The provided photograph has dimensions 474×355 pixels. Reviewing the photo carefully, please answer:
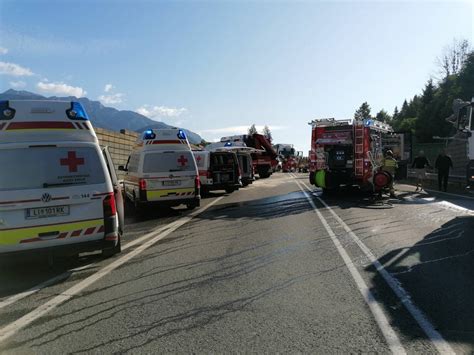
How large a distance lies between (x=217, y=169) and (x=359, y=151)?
627 cm

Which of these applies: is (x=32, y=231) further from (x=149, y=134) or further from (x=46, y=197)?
(x=149, y=134)

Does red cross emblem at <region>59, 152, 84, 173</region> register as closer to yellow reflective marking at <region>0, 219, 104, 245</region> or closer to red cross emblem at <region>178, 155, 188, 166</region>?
yellow reflective marking at <region>0, 219, 104, 245</region>

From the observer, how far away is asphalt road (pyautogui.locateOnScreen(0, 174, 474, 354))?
424cm

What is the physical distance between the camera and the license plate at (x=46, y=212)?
6488 millimetres

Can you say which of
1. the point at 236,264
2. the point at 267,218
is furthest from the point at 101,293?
the point at 267,218

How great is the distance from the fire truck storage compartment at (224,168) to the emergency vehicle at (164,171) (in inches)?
248

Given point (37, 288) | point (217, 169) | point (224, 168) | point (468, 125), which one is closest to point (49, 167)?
point (37, 288)

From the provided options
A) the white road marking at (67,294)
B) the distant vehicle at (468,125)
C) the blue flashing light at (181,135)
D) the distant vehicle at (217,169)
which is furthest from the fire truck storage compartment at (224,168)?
the white road marking at (67,294)

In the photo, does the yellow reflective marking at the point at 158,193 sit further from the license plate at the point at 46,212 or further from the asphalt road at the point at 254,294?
the license plate at the point at 46,212

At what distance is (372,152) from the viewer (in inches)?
705

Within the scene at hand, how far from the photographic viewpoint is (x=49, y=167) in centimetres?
679

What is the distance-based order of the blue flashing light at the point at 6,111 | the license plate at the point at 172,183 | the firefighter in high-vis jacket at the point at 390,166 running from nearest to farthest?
the blue flashing light at the point at 6,111 → the license plate at the point at 172,183 → the firefighter in high-vis jacket at the point at 390,166

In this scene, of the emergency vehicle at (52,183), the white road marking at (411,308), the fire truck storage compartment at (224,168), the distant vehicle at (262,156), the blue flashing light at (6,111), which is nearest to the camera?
the white road marking at (411,308)

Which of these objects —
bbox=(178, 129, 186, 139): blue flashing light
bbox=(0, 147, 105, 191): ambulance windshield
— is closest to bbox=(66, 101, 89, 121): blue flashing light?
bbox=(0, 147, 105, 191): ambulance windshield
